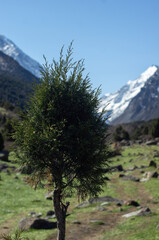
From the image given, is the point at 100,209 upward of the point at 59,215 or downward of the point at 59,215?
downward

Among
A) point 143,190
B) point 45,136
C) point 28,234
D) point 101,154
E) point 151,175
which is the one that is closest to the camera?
point 45,136

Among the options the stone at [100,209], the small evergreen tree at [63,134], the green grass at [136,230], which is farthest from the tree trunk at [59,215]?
the stone at [100,209]

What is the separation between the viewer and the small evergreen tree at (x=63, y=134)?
43.8 feet

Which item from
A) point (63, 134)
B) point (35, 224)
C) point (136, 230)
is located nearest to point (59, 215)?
point (63, 134)

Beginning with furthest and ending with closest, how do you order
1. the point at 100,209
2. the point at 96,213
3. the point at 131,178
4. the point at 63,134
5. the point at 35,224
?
the point at 131,178, the point at 100,209, the point at 96,213, the point at 35,224, the point at 63,134

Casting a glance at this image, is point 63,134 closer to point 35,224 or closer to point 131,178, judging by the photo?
point 35,224

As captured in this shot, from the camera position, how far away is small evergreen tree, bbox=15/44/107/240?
13.4 metres

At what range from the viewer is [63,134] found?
1340 cm

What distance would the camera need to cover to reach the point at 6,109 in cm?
18075

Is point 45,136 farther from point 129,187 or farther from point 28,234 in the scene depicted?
point 129,187

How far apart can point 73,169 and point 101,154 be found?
1.75 meters

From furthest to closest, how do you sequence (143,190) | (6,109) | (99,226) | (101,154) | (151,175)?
(6,109) < (151,175) < (143,190) < (99,226) < (101,154)

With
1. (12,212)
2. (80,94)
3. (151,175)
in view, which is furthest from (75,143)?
(151,175)

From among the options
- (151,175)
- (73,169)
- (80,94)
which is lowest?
(151,175)
